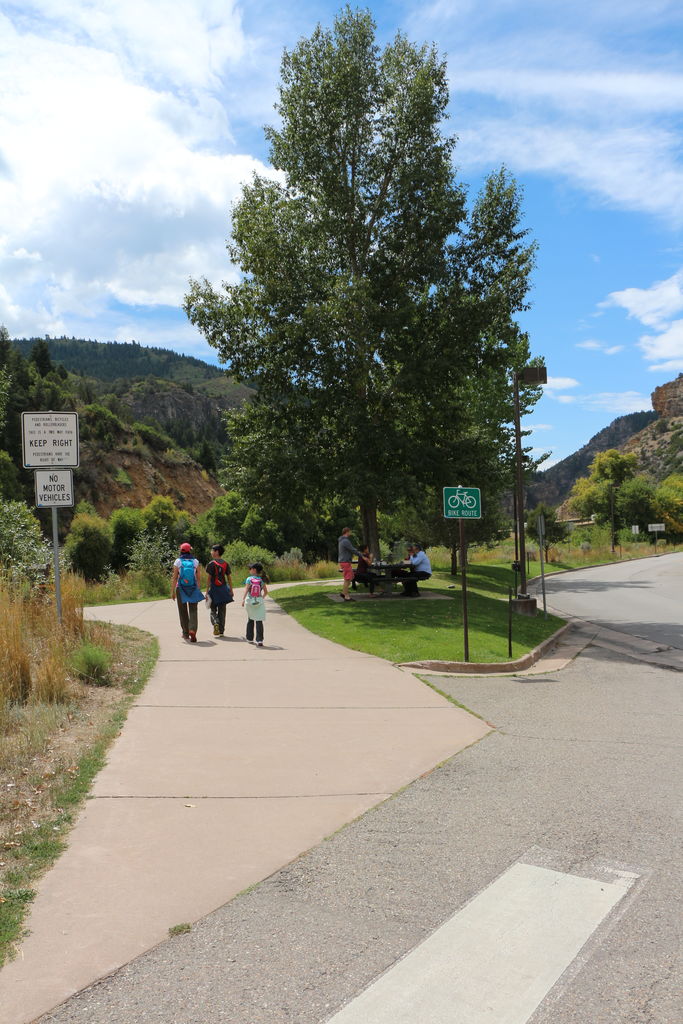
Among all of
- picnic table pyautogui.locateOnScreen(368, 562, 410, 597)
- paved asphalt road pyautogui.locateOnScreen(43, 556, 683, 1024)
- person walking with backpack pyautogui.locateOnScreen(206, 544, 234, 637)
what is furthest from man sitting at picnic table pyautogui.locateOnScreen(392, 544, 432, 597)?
paved asphalt road pyautogui.locateOnScreen(43, 556, 683, 1024)

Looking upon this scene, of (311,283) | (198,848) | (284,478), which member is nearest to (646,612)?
(284,478)

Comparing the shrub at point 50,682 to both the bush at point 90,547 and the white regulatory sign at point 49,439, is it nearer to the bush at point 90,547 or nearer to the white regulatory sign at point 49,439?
the white regulatory sign at point 49,439

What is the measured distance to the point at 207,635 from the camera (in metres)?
13.7

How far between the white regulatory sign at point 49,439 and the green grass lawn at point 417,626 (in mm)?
5517

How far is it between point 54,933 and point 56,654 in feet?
17.7

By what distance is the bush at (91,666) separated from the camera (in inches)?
359

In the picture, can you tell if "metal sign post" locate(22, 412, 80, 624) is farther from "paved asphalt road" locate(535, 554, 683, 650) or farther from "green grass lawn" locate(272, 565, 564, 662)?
"paved asphalt road" locate(535, 554, 683, 650)

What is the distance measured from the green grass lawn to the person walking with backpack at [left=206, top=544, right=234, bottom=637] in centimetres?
199

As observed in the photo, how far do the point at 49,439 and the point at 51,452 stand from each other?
0.19m

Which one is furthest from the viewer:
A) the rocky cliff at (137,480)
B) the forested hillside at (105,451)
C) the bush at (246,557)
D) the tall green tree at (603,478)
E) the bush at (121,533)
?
the tall green tree at (603,478)

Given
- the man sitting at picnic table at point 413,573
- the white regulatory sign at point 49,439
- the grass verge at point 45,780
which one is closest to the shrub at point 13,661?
the grass verge at point 45,780

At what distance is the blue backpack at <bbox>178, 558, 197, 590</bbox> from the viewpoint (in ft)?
41.1

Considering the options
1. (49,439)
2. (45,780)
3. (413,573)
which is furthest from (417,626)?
(45,780)

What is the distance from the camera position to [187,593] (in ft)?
41.2
